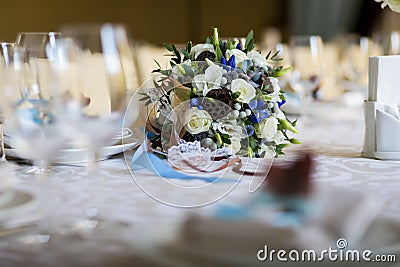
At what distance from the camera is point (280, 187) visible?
70cm

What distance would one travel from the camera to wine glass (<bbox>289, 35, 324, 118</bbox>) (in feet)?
6.91

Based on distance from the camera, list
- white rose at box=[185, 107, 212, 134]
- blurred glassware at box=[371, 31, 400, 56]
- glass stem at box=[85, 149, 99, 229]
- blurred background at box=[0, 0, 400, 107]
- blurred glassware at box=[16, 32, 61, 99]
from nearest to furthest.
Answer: glass stem at box=[85, 149, 99, 229], blurred glassware at box=[16, 32, 61, 99], white rose at box=[185, 107, 212, 134], blurred glassware at box=[371, 31, 400, 56], blurred background at box=[0, 0, 400, 107]

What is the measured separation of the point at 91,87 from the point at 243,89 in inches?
11.7

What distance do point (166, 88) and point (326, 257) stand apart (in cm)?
55

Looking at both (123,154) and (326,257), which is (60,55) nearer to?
(123,154)

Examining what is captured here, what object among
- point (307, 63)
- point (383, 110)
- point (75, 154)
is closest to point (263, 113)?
point (383, 110)

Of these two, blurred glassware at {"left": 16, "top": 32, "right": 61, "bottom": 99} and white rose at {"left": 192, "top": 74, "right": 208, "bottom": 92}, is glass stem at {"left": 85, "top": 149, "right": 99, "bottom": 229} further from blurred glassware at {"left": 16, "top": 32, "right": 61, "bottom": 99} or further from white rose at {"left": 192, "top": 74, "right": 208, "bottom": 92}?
white rose at {"left": 192, "top": 74, "right": 208, "bottom": 92}

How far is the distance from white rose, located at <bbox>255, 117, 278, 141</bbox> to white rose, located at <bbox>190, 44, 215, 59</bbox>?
0.56ft

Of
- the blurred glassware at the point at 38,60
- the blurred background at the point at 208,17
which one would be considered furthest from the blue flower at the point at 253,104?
the blurred background at the point at 208,17

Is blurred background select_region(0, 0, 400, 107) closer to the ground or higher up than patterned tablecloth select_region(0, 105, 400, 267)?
higher up

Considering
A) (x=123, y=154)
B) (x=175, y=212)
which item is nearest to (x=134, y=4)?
(x=123, y=154)

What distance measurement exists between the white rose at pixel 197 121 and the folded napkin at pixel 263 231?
1.22 ft

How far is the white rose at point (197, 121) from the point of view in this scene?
1.06m

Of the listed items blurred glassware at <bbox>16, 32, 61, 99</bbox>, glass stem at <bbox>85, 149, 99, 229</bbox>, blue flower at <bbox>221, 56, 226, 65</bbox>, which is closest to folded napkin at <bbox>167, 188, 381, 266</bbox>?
glass stem at <bbox>85, 149, 99, 229</bbox>
